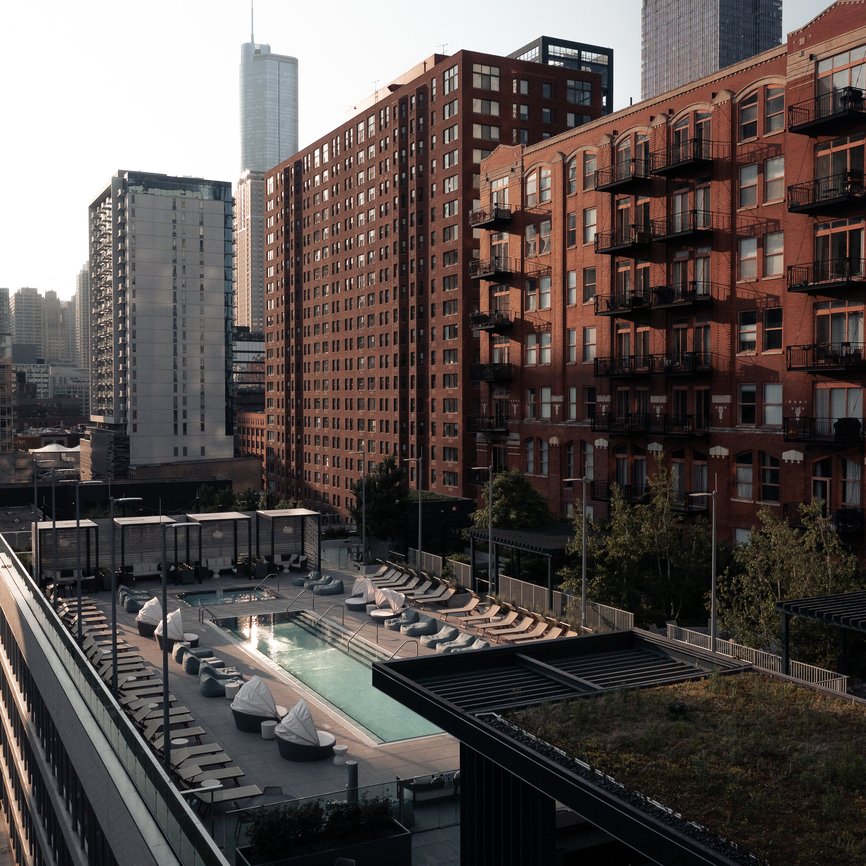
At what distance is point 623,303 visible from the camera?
5447cm

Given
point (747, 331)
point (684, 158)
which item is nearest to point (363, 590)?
point (747, 331)

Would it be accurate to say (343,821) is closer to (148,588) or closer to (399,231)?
(148,588)

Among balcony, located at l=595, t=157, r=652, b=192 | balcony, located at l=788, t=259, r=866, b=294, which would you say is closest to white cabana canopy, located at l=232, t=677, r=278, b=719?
balcony, located at l=788, t=259, r=866, b=294

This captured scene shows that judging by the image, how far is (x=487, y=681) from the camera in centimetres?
2056

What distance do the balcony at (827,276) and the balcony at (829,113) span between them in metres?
5.90

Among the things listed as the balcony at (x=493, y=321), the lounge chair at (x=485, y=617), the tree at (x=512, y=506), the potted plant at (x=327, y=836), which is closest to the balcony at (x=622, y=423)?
the tree at (x=512, y=506)

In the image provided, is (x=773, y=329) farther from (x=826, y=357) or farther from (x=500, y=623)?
(x=500, y=623)

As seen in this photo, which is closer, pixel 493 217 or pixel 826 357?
pixel 826 357

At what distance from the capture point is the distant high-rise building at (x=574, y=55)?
133m

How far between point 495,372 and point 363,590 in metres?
22.2

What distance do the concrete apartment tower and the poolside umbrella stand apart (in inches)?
3996

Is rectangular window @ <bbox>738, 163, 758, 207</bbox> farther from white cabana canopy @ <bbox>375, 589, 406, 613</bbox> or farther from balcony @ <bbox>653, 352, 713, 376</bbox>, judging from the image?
white cabana canopy @ <bbox>375, 589, 406, 613</bbox>

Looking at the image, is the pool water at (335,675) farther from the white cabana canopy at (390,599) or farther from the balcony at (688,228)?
the balcony at (688,228)

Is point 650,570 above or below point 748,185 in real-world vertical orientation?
below
